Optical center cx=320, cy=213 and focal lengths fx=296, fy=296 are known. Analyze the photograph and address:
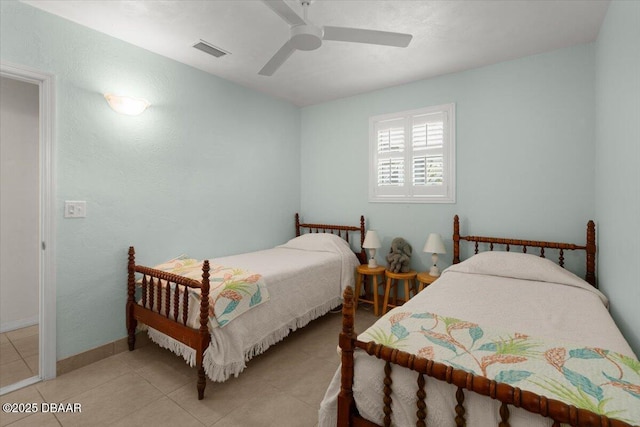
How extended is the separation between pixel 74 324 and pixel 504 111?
165 inches

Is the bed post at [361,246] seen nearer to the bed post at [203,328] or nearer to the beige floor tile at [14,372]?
the bed post at [203,328]

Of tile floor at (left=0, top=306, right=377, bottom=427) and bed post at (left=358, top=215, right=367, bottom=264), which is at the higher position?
bed post at (left=358, top=215, right=367, bottom=264)

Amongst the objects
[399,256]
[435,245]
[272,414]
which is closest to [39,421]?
[272,414]

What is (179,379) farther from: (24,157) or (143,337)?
(24,157)

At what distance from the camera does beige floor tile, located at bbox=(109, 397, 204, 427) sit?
5.61 ft

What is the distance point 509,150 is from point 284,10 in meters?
2.49

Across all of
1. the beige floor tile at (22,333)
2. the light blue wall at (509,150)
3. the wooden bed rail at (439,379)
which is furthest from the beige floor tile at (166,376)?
the light blue wall at (509,150)

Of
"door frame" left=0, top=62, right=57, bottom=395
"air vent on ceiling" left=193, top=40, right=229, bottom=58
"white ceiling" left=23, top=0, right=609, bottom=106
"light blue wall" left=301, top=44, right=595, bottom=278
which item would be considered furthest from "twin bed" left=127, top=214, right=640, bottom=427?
"air vent on ceiling" left=193, top=40, right=229, bottom=58

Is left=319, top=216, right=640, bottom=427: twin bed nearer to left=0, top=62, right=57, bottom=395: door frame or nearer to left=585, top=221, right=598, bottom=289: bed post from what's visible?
left=585, top=221, right=598, bottom=289: bed post

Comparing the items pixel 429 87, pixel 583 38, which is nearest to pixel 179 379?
pixel 429 87

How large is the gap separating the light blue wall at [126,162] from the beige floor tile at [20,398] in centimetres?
29

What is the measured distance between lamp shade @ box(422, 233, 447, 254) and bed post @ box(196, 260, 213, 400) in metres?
2.16

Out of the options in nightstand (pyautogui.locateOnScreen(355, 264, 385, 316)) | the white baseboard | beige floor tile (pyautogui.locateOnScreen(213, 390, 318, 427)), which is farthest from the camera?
nightstand (pyautogui.locateOnScreen(355, 264, 385, 316))

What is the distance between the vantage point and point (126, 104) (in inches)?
94.9
